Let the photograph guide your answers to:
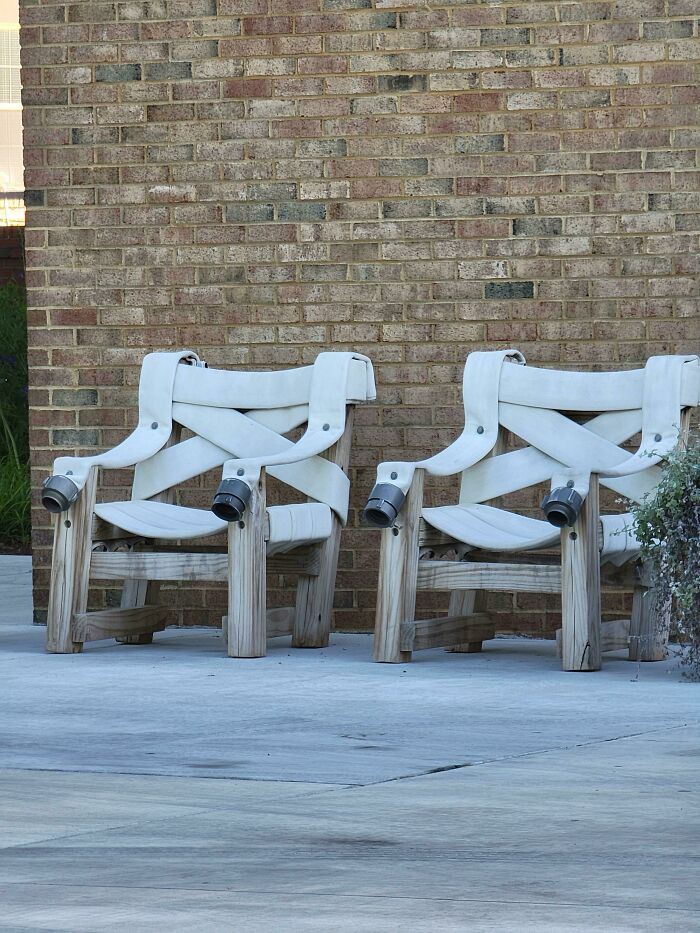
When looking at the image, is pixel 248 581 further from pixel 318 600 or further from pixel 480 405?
pixel 480 405

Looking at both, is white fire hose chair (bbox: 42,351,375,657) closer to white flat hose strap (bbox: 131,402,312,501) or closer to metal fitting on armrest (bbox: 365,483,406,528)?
white flat hose strap (bbox: 131,402,312,501)

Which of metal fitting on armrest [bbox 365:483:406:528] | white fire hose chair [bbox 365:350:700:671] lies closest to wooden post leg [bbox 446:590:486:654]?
white fire hose chair [bbox 365:350:700:671]

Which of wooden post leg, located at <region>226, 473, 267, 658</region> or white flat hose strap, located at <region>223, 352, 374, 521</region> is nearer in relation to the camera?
wooden post leg, located at <region>226, 473, 267, 658</region>

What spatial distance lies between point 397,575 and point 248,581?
20.9 inches

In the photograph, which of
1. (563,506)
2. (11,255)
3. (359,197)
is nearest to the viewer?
(563,506)

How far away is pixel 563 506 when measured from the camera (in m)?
5.99

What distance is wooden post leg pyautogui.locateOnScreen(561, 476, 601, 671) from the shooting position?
240 inches

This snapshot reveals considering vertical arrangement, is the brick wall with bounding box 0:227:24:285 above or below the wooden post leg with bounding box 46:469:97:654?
above

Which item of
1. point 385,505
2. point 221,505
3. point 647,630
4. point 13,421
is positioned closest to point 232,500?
point 221,505

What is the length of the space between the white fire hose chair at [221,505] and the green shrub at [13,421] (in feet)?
16.2

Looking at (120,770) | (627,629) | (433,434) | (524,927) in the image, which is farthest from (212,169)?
(524,927)

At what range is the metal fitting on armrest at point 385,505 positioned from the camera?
20.6 ft

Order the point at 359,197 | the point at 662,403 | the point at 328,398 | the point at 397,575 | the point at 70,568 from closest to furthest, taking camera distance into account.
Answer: the point at 397,575, the point at 662,403, the point at 70,568, the point at 328,398, the point at 359,197

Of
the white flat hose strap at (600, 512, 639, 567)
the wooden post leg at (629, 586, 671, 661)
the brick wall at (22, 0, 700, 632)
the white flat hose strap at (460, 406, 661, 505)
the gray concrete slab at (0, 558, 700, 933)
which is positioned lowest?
the gray concrete slab at (0, 558, 700, 933)
